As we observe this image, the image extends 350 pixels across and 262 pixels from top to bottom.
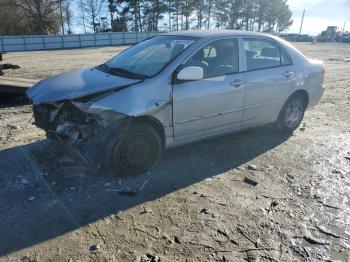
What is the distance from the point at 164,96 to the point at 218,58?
1.18 meters

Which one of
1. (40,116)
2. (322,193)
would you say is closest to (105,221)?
(40,116)

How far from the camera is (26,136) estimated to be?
5.81m

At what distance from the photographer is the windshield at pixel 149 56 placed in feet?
15.2

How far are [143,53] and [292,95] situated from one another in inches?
105

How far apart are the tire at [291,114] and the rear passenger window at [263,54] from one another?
69 centimetres

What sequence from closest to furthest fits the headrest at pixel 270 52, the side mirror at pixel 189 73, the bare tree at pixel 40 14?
the side mirror at pixel 189 73
the headrest at pixel 270 52
the bare tree at pixel 40 14

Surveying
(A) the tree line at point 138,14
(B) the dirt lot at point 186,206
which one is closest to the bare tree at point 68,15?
(A) the tree line at point 138,14

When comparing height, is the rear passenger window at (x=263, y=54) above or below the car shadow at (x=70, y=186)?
above

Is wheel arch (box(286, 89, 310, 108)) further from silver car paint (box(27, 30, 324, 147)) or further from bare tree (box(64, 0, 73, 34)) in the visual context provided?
bare tree (box(64, 0, 73, 34))

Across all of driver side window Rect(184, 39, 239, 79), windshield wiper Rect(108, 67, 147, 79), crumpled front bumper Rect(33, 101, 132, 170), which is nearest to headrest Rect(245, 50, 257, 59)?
driver side window Rect(184, 39, 239, 79)

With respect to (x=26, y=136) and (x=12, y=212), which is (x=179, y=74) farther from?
(x=26, y=136)

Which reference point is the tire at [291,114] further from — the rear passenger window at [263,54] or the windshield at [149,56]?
the windshield at [149,56]

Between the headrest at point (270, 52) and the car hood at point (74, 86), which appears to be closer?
the car hood at point (74, 86)

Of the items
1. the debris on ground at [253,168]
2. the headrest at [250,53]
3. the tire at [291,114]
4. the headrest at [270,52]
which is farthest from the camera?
the tire at [291,114]
